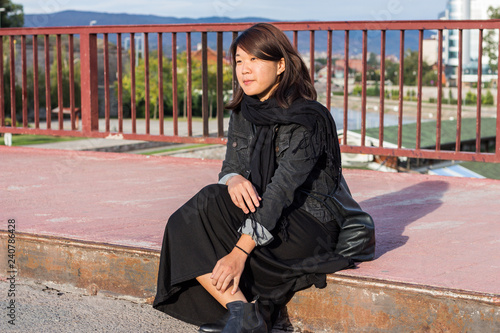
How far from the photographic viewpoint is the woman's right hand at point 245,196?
7.50 ft

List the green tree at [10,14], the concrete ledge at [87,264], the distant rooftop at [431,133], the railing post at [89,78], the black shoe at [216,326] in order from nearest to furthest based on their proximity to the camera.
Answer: the black shoe at [216,326] → the concrete ledge at [87,264] → the railing post at [89,78] → the distant rooftop at [431,133] → the green tree at [10,14]

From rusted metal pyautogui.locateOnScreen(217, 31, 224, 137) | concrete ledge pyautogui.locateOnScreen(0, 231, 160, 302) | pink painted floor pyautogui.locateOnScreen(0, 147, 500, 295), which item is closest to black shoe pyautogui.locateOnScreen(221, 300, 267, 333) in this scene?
pink painted floor pyautogui.locateOnScreen(0, 147, 500, 295)

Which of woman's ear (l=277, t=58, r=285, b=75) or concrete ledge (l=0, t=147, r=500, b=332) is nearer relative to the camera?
concrete ledge (l=0, t=147, r=500, b=332)

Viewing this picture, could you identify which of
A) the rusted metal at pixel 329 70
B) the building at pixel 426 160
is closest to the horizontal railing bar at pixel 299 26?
the rusted metal at pixel 329 70

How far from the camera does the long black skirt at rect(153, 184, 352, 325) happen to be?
2.32 metres

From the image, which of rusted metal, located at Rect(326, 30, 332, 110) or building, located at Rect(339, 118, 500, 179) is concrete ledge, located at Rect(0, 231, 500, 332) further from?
building, located at Rect(339, 118, 500, 179)

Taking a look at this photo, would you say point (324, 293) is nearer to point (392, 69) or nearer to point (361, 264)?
point (361, 264)

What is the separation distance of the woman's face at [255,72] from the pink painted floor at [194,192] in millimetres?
715

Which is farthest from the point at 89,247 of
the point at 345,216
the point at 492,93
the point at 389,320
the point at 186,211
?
the point at 492,93

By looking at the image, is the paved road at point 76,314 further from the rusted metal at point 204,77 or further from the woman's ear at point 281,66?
the rusted metal at point 204,77

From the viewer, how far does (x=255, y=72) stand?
8.14ft

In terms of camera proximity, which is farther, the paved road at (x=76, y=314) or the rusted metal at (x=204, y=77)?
the rusted metal at (x=204, y=77)

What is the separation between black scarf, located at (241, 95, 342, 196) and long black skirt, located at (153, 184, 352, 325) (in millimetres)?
145

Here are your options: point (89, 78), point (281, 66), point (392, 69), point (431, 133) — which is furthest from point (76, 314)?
point (392, 69)
